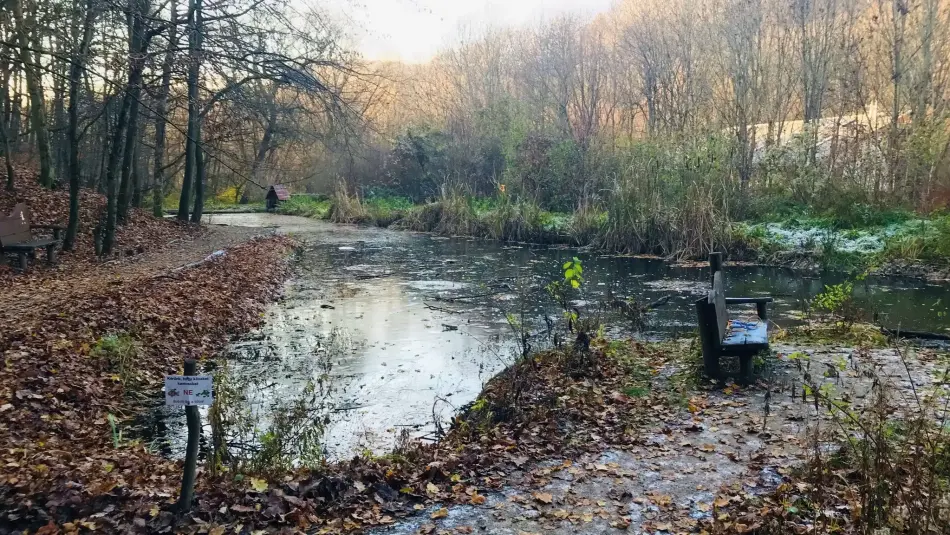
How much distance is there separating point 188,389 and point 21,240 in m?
10.6

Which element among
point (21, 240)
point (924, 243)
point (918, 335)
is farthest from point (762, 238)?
point (21, 240)

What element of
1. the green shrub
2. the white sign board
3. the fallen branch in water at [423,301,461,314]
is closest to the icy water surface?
the fallen branch in water at [423,301,461,314]

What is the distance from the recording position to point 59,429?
6.02 metres

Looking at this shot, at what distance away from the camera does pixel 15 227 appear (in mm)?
12656

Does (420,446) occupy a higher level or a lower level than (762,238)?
lower

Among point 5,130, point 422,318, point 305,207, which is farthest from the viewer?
point 305,207

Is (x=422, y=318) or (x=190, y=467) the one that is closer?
(x=190, y=467)

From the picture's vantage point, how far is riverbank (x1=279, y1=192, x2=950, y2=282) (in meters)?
16.3

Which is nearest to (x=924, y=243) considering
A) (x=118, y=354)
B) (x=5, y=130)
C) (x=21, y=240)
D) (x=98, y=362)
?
(x=118, y=354)

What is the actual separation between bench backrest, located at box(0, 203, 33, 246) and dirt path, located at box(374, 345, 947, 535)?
11178 millimetres

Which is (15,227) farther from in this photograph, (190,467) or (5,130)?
(190,467)

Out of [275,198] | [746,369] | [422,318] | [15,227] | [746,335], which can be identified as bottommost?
[422,318]

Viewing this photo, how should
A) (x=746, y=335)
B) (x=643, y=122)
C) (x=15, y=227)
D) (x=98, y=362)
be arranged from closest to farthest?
(x=746, y=335) < (x=98, y=362) < (x=15, y=227) < (x=643, y=122)

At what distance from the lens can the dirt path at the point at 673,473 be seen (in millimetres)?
4477
